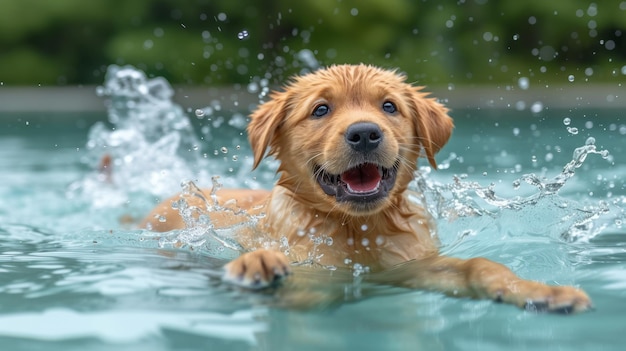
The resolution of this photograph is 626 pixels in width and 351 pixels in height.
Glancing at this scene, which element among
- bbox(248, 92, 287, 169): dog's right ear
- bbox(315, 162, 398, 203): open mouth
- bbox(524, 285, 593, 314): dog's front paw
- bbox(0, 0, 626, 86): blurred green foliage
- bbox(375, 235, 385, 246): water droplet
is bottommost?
bbox(524, 285, 593, 314): dog's front paw

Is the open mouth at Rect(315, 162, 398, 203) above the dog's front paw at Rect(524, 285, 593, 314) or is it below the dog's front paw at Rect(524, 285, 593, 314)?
above

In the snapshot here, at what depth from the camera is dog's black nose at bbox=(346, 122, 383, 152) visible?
12.4ft

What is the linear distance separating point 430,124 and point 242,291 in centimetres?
144

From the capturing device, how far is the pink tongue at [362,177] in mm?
3959

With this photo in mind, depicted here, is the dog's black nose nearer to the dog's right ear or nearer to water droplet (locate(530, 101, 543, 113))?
the dog's right ear

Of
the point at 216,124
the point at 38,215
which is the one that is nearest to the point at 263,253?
the point at 38,215

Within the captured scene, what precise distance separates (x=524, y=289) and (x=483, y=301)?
0.19 meters

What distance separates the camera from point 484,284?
3.48 metres

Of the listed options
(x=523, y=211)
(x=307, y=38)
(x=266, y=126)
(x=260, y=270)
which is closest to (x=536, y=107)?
(x=307, y=38)

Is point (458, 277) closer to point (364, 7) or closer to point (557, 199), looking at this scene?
point (557, 199)

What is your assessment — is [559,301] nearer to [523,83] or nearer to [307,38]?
[523,83]

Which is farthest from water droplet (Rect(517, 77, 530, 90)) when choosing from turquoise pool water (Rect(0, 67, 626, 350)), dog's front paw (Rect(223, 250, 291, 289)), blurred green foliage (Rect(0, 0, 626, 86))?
dog's front paw (Rect(223, 250, 291, 289))

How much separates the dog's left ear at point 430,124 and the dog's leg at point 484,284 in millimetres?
560

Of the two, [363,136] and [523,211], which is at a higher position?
[363,136]
